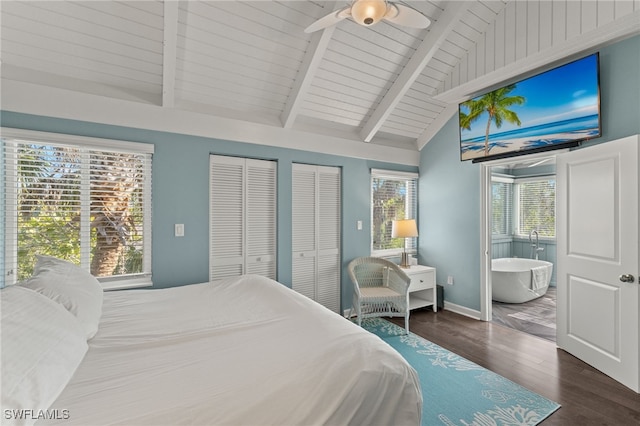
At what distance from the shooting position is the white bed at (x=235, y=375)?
Answer: 102 centimetres

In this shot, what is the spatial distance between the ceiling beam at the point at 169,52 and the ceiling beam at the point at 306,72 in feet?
3.73

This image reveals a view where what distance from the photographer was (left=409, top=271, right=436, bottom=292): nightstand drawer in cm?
393

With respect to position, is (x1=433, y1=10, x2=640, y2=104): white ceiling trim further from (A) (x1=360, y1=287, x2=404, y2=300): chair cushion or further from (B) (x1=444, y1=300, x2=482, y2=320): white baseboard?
(B) (x1=444, y1=300, x2=482, y2=320): white baseboard

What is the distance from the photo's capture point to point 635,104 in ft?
8.18

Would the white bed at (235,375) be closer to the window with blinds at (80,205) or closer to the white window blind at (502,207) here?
→ the window with blinds at (80,205)

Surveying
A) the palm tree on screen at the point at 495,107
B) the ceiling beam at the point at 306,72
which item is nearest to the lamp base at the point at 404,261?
the palm tree on screen at the point at 495,107

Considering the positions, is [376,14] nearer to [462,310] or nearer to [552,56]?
[552,56]

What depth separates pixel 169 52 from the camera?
2.37 meters

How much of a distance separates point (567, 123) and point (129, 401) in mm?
3902

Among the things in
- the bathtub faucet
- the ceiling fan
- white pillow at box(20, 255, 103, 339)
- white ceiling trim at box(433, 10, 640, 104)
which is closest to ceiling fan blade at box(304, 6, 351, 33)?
the ceiling fan

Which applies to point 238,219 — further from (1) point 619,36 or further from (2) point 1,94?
(1) point 619,36

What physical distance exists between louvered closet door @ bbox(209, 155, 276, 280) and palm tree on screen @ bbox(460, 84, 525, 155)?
2557 mm

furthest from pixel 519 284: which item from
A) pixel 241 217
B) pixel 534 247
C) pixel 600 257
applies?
pixel 241 217

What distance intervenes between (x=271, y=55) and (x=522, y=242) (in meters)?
5.77
